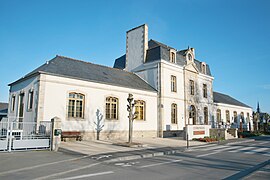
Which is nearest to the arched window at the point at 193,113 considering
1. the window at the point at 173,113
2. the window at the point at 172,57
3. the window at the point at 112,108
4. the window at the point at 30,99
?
the window at the point at 173,113

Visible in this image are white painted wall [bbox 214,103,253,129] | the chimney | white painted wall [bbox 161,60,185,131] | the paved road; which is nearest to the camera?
the paved road

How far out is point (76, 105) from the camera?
15773 millimetres

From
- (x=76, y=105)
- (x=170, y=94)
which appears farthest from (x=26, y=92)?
(x=170, y=94)

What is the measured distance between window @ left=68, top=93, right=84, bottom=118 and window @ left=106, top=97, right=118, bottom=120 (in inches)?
93.1

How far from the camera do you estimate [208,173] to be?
6859 millimetres

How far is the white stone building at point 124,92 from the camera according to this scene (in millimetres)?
14891

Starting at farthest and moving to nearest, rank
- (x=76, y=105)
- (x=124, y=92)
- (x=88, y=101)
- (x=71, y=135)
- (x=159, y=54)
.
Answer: (x=159, y=54) → (x=124, y=92) → (x=88, y=101) → (x=76, y=105) → (x=71, y=135)

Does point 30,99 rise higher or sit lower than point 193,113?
higher

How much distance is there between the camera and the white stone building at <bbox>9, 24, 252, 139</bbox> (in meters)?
14.9

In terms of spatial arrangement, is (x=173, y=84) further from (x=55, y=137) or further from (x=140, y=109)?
(x=55, y=137)

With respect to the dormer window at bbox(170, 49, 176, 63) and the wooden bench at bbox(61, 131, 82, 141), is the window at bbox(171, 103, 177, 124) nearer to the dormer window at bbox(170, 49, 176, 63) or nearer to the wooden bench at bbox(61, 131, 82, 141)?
the dormer window at bbox(170, 49, 176, 63)

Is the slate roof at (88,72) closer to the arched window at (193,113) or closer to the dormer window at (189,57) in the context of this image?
the arched window at (193,113)

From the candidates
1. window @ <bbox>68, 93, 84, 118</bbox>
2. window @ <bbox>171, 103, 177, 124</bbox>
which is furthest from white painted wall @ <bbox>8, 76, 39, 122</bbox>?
window @ <bbox>171, 103, 177, 124</bbox>

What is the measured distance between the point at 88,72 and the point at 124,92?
3525 mm
